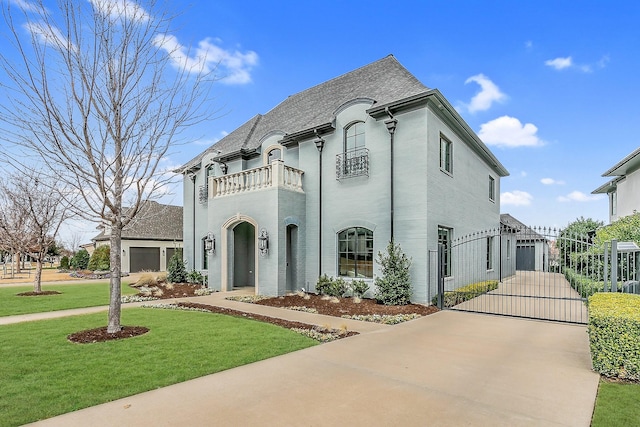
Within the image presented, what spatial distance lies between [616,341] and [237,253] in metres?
14.5

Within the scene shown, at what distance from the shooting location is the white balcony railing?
13172 mm

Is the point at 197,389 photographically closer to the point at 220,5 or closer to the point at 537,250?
the point at 220,5

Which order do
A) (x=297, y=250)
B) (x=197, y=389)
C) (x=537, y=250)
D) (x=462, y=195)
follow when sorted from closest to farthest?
(x=197, y=389)
(x=297, y=250)
(x=462, y=195)
(x=537, y=250)

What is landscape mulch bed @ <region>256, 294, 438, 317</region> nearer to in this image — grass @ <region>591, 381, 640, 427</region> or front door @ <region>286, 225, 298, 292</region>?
front door @ <region>286, 225, 298, 292</region>

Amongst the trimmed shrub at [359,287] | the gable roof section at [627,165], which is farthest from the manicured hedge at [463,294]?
the gable roof section at [627,165]

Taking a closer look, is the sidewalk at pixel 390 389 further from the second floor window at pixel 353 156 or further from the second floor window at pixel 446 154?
the second floor window at pixel 446 154

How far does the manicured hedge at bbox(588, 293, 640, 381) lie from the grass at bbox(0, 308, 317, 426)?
4902 millimetres

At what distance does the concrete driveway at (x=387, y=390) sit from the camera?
3.76 metres

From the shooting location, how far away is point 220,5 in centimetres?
833

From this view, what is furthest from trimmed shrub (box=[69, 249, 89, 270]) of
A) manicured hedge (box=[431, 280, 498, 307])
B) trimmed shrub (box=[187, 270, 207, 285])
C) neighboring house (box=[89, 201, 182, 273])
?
manicured hedge (box=[431, 280, 498, 307])

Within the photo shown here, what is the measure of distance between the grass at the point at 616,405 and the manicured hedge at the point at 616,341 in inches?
11.2

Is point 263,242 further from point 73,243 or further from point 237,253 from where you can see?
point 73,243

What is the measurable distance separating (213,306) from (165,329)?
347cm

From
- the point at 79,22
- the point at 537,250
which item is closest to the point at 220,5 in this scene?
the point at 79,22
